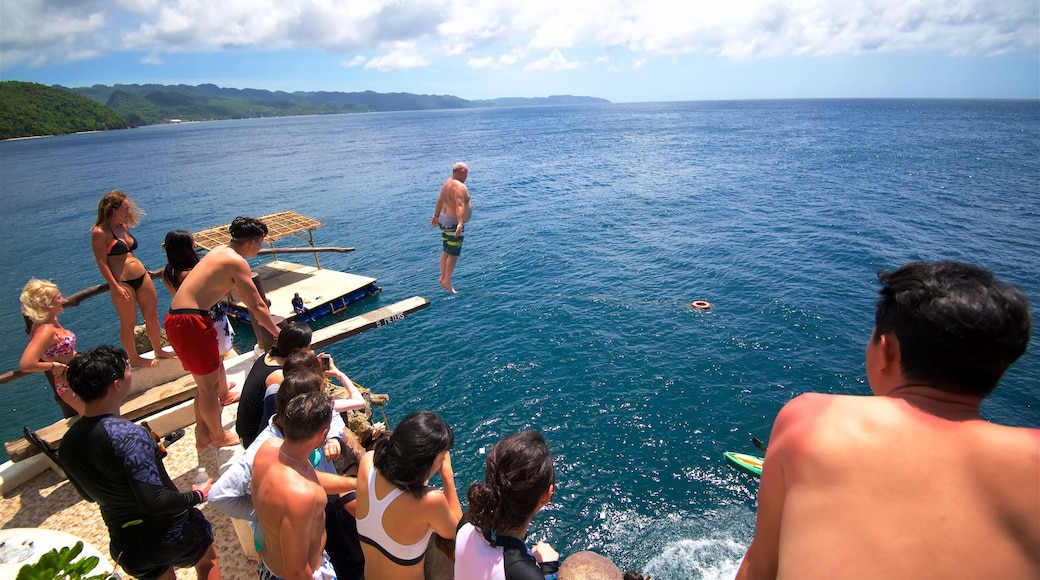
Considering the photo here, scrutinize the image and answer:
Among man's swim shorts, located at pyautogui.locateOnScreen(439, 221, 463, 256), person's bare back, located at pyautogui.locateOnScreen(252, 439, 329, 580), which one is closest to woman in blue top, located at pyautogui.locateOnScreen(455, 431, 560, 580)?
person's bare back, located at pyautogui.locateOnScreen(252, 439, 329, 580)

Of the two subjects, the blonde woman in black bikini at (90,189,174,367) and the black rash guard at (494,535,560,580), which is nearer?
the black rash guard at (494,535,560,580)

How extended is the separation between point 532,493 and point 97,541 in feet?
18.7

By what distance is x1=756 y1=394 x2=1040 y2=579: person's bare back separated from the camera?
147cm

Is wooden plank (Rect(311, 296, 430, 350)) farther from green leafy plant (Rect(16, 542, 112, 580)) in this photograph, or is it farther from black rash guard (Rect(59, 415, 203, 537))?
green leafy plant (Rect(16, 542, 112, 580))

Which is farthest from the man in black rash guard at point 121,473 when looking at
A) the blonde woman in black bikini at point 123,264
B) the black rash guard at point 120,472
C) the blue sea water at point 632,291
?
the blue sea water at point 632,291

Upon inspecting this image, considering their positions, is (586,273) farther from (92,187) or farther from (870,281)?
(92,187)

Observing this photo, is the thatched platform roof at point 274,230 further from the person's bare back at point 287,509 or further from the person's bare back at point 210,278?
the person's bare back at point 287,509

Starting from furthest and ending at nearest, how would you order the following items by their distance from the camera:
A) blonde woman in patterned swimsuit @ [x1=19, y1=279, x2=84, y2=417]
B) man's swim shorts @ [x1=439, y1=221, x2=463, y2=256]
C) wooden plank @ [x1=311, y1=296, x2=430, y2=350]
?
man's swim shorts @ [x1=439, y1=221, x2=463, y2=256] → wooden plank @ [x1=311, y1=296, x2=430, y2=350] → blonde woman in patterned swimsuit @ [x1=19, y1=279, x2=84, y2=417]

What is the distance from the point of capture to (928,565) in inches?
59.2

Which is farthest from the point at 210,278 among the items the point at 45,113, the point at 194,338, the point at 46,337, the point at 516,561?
the point at 45,113

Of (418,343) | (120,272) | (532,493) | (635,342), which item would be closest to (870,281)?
(635,342)

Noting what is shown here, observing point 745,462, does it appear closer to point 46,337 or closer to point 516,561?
point 516,561

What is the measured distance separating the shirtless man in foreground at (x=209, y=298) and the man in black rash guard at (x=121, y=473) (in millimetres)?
1666

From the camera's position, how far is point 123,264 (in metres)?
6.73
